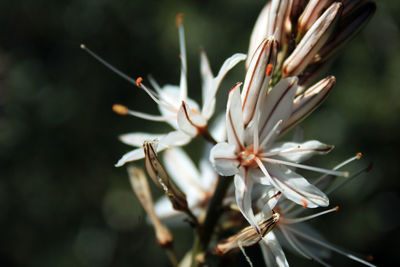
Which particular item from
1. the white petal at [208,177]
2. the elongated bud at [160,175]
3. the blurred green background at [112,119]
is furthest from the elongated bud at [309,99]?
the blurred green background at [112,119]

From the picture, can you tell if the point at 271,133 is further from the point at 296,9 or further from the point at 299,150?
the point at 296,9

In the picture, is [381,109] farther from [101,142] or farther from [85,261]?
[85,261]

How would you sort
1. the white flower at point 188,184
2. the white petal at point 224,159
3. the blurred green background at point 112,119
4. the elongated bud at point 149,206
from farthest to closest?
1. the blurred green background at point 112,119
2. the white flower at point 188,184
3. the elongated bud at point 149,206
4. the white petal at point 224,159

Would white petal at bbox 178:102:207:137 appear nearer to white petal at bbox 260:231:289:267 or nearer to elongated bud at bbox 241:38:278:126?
elongated bud at bbox 241:38:278:126

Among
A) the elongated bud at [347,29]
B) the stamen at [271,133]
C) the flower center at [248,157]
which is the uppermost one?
the elongated bud at [347,29]

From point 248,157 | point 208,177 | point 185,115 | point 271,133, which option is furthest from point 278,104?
point 208,177

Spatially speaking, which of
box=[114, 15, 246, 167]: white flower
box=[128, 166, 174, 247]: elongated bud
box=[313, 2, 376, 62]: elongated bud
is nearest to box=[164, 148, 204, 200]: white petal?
box=[128, 166, 174, 247]: elongated bud

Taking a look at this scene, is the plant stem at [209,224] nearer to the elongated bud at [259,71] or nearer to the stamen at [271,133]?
the stamen at [271,133]

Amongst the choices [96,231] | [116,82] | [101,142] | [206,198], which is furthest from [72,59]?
[206,198]
